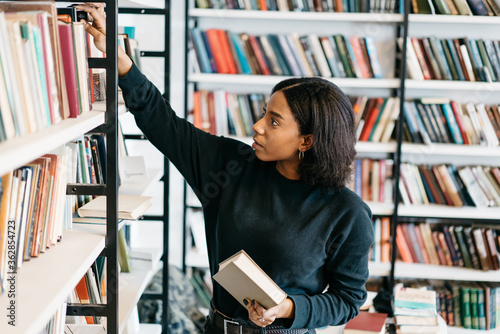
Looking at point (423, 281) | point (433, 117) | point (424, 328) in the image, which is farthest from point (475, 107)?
point (424, 328)

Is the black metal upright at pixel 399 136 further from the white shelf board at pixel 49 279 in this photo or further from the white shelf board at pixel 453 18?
the white shelf board at pixel 49 279

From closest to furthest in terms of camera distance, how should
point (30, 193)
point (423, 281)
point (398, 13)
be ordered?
point (30, 193) < point (398, 13) < point (423, 281)

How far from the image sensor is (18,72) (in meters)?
0.97

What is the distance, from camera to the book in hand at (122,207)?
5.01ft

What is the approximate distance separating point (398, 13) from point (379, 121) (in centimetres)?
57

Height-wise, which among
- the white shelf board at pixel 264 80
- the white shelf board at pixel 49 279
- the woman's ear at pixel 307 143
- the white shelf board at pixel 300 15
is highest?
the white shelf board at pixel 300 15

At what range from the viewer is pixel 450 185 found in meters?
3.05

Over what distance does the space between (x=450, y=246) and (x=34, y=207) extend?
8.20 feet

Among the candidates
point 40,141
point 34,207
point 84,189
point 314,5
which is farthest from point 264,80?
point 40,141

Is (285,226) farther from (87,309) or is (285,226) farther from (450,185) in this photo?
(450,185)

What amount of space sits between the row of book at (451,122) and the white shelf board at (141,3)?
1.43m

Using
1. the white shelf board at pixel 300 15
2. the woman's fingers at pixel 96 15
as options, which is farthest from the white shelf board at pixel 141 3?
the white shelf board at pixel 300 15

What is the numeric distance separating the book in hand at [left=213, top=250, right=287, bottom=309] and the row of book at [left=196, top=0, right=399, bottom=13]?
191 cm

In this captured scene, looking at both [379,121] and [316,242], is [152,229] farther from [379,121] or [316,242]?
[316,242]
